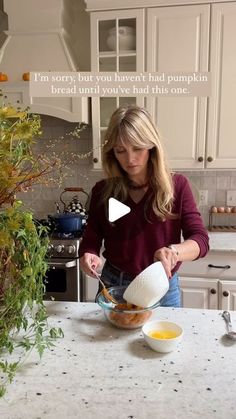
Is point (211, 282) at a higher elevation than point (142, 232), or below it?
below

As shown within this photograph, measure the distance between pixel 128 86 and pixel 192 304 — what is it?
4.95 feet

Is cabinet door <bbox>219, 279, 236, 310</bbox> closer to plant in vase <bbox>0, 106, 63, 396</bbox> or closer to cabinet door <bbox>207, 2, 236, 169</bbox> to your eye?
cabinet door <bbox>207, 2, 236, 169</bbox>

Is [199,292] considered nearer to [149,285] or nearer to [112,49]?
[149,285]

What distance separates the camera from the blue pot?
2.31 metres

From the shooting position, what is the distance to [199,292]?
7.16ft

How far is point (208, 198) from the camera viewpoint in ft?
8.76

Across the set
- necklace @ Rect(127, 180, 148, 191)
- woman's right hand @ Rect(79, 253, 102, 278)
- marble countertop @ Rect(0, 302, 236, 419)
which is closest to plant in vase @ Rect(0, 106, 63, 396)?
marble countertop @ Rect(0, 302, 236, 419)

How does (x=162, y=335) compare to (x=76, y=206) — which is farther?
(x=76, y=206)

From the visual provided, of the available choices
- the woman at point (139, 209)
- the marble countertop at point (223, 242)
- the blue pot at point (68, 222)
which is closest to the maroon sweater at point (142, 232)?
the woman at point (139, 209)

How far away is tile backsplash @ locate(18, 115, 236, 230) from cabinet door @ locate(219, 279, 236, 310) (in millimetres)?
649

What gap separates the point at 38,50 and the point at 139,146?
1.53 m

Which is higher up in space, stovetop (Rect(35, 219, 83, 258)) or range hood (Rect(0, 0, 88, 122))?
range hood (Rect(0, 0, 88, 122))

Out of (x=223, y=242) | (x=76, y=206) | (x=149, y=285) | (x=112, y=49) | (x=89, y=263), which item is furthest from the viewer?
(x=76, y=206)

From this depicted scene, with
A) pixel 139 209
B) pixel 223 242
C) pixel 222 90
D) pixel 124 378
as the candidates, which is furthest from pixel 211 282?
pixel 124 378
